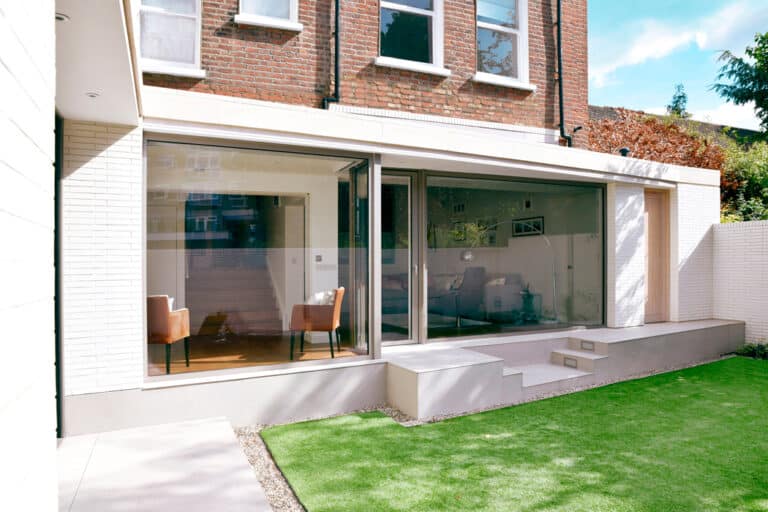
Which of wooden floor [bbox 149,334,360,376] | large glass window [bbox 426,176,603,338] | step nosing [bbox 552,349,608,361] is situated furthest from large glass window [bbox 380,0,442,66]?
step nosing [bbox 552,349,608,361]

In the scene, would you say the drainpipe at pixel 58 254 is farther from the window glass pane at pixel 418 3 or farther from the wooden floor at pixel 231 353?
the window glass pane at pixel 418 3

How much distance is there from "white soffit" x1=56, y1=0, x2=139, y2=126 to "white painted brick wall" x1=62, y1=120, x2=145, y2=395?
11.2 inches

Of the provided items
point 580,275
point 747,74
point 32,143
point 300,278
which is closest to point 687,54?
point 747,74

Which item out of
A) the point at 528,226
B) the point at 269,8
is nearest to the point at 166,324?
the point at 269,8

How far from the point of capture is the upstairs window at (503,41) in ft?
27.6

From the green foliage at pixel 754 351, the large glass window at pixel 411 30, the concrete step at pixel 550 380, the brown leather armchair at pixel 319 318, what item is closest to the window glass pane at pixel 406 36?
the large glass window at pixel 411 30

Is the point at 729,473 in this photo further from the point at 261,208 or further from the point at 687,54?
the point at 687,54

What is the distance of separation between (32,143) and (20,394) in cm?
69

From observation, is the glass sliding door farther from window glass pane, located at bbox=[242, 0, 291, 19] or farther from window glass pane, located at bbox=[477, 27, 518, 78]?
window glass pane, located at bbox=[477, 27, 518, 78]

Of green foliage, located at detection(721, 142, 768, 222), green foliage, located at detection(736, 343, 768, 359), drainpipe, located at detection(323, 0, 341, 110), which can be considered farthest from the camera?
green foliage, located at detection(721, 142, 768, 222)

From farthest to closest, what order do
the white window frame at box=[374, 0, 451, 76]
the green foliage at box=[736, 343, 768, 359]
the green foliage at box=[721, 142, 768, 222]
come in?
1. the green foliage at box=[721, 142, 768, 222]
2. the green foliage at box=[736, 343, 768, 359]
3. the white window frame at box=[374, 0, 451, 76]

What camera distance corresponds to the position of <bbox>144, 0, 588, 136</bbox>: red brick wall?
668cm

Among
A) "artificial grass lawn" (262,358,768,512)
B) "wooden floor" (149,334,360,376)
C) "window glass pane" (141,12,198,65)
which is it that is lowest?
"artificial grass lawn" (262,358,768,512)

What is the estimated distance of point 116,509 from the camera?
3.35m
